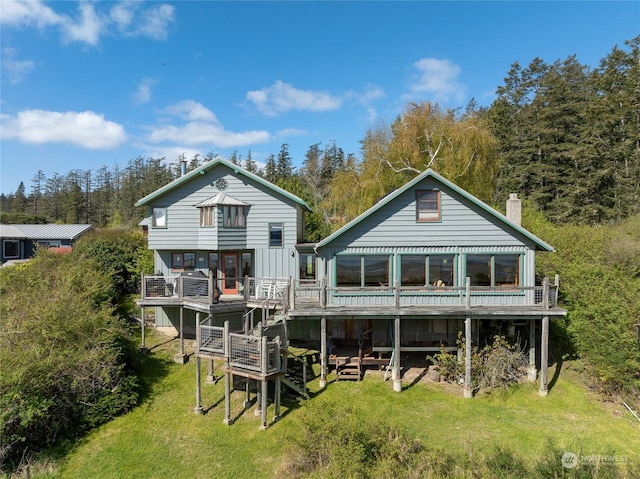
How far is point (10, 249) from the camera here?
35.2 metres

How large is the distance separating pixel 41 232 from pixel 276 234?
105ft

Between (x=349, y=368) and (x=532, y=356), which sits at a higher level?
(x=532, y=356)

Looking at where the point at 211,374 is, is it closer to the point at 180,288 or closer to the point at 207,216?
the point at 180,288

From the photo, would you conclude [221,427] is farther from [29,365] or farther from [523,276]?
[523,276]

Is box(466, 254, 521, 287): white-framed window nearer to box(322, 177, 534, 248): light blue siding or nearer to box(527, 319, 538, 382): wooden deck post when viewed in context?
box(322, 177, 534, 248): light blue siding

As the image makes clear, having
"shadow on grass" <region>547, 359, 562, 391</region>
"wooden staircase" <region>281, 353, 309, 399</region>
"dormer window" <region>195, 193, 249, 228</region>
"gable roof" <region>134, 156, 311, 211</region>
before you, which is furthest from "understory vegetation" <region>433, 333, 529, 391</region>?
"dormer window" <region>195, 193, 249, 228</region>

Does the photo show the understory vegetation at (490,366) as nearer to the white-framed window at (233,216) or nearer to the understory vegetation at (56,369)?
the white-framed window at (233,216)

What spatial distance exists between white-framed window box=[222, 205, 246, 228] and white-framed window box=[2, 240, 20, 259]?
3015 centimetres

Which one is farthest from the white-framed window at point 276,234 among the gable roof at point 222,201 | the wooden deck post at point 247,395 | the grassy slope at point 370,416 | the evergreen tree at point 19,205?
the evergreen tree at point 19,205

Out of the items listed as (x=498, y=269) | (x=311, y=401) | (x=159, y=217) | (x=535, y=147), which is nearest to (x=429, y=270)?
(x=498, y=269)

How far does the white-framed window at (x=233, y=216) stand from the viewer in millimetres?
17156

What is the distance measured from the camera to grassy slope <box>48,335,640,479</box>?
10.3 m

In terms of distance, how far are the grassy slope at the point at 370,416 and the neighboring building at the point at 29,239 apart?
28661 mm

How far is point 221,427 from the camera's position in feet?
39.5
